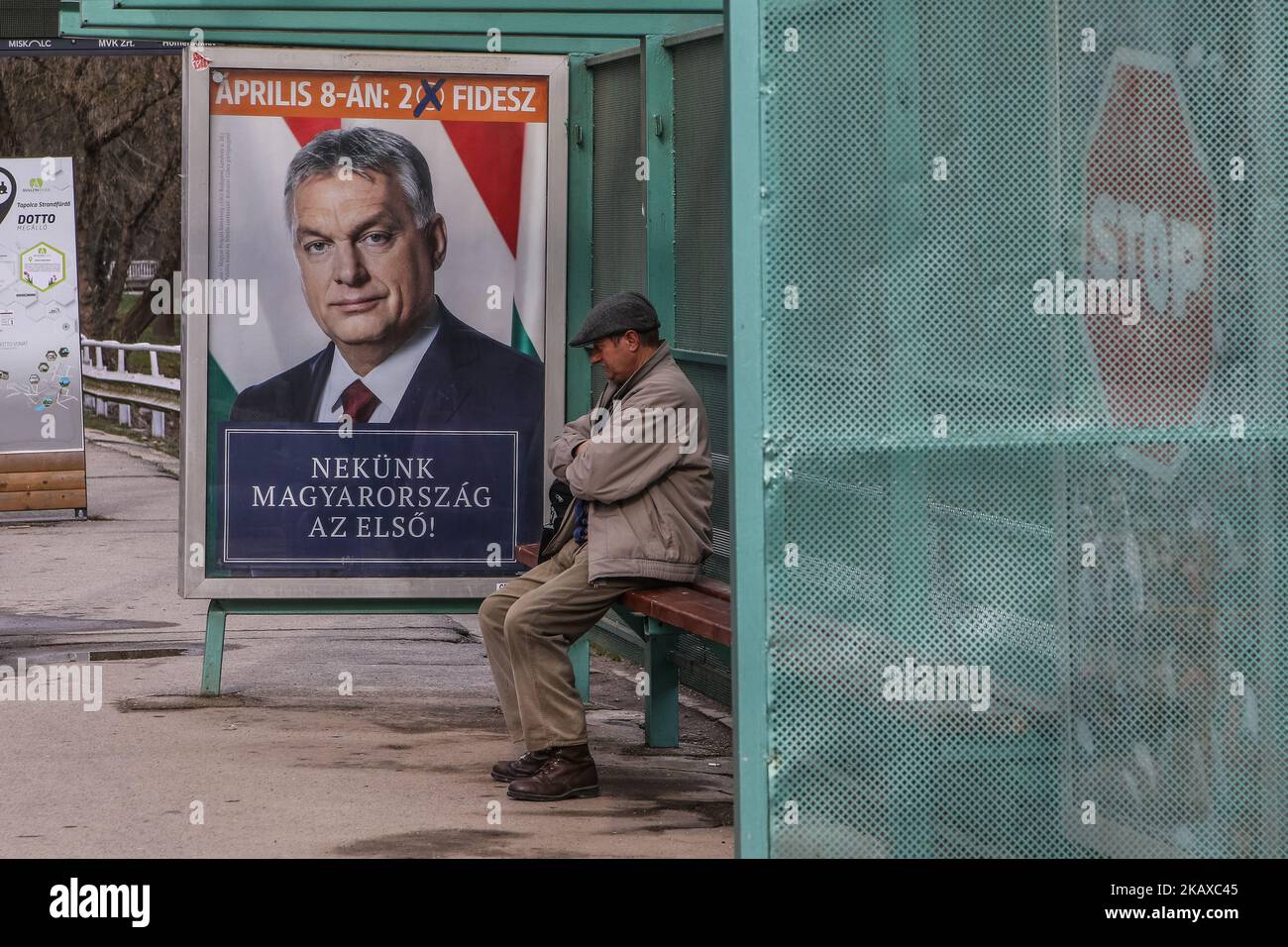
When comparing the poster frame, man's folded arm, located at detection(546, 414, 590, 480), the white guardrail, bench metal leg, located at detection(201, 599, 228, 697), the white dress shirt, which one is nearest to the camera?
man's folded arm, located at detection(546, 414, 590, 480)

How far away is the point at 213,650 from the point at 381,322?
4.90 feet

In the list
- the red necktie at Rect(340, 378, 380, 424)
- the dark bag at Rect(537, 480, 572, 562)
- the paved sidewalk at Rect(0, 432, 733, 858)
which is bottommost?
the paved sidewalk at Rect(0, 432, 733, 858)

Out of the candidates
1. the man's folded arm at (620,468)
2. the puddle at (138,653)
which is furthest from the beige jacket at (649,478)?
the puddle at (138,653)

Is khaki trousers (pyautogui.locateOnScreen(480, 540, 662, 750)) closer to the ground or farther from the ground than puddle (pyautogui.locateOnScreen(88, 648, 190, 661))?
farther from the ground

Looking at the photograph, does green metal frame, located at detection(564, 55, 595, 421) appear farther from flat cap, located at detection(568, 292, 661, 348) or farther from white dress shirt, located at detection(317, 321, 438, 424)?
flat cap, located at detection(568, 292, 661, 348)

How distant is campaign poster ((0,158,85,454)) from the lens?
13.7 meters

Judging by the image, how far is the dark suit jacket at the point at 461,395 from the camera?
7.73m

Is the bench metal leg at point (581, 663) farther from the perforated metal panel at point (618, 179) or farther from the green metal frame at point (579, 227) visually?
the perforated metal panel at point (618, 179)

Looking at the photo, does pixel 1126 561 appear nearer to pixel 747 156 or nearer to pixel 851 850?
pixel 851 850

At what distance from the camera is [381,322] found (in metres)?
7.70

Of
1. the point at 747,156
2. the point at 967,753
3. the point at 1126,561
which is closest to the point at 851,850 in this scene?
the point at 967,753

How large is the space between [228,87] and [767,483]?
12.7 ft

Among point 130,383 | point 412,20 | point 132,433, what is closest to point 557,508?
point 412,20

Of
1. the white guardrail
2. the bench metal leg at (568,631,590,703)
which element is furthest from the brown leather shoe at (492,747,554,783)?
the white guardrail
